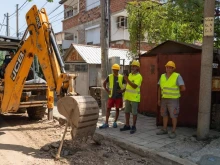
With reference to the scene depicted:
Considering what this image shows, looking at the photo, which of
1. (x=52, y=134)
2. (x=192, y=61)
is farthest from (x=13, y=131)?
(x=192, y=61)

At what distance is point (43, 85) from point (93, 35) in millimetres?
15663

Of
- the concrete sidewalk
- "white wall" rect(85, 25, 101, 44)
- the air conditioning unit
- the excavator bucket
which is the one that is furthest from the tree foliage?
"white wall" rect(85, 25, 101, 44)

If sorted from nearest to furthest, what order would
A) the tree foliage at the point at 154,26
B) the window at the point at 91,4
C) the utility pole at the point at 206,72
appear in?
the utility pole at the point at 206,72 → the tree foliage at the point at 154,26 → the window at the point at 91,4

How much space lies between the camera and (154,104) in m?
7.73

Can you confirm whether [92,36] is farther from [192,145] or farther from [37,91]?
[192,145]

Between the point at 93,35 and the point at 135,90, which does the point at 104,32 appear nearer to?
the point at 135,90

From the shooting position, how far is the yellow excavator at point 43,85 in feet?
14.3

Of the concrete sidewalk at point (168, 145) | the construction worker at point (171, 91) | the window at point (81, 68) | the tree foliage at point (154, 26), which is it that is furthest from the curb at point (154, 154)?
the window at point (81, 68)

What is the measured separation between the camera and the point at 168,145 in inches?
195

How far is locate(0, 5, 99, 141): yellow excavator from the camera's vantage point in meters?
4.35

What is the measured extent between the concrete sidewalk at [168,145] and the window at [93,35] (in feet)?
52.5

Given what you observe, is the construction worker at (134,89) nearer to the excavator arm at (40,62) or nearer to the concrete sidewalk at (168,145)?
the concrete sidewalk at (168,145)

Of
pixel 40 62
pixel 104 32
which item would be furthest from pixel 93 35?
pixel 40 62

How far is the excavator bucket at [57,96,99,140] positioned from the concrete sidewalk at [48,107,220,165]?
1.09 meters
